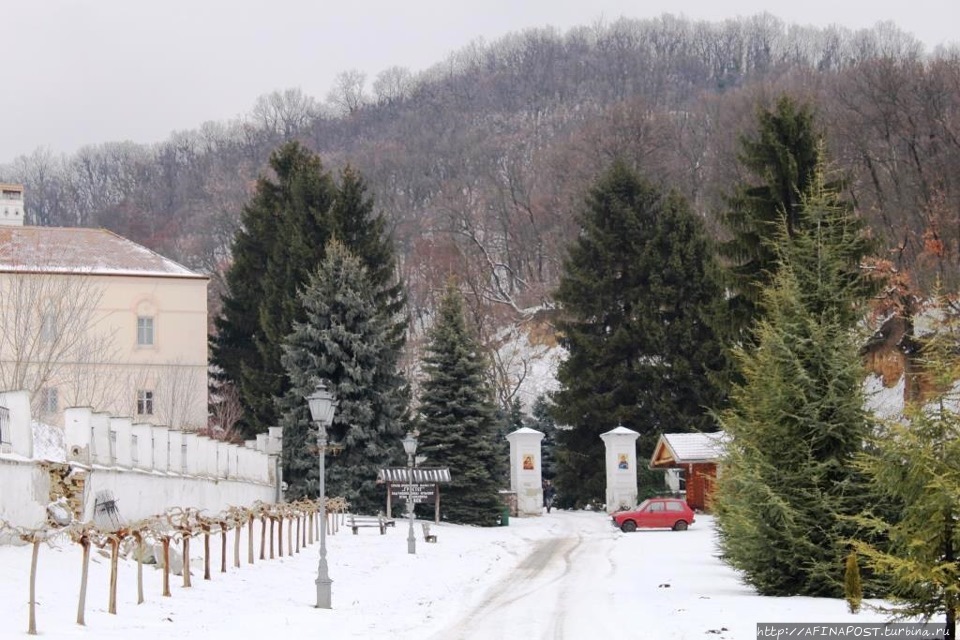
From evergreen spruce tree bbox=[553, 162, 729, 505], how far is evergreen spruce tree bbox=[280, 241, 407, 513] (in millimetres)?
10170

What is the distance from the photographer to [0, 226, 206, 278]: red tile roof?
52.7 m

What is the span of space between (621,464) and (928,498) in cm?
3742

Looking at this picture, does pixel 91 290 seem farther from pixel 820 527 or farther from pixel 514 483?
pixel 820 527

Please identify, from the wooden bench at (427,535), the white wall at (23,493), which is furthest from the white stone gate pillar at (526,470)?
the white wall at (23,493)

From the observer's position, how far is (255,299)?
5894 cm

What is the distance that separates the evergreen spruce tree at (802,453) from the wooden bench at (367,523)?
17.3 m

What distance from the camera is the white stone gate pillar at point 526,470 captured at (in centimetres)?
5009

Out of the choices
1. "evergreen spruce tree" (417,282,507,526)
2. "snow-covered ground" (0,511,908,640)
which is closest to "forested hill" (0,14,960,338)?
"evergreen spruce tree" (417,282,507,526)

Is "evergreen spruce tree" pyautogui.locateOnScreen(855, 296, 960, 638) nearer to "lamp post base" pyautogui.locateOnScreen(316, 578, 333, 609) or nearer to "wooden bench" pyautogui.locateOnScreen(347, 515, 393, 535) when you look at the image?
"lamp post base" pyautogui.locateOnScreen(316, 578, 333, 609)

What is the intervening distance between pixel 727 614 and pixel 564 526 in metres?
28.6

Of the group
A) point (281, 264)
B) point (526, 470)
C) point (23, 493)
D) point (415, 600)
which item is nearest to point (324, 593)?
point (415, 600)

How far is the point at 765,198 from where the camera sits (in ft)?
126

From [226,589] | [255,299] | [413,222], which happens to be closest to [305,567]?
[226,589]

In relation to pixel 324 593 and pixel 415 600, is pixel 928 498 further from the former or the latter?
pixel 415 600
